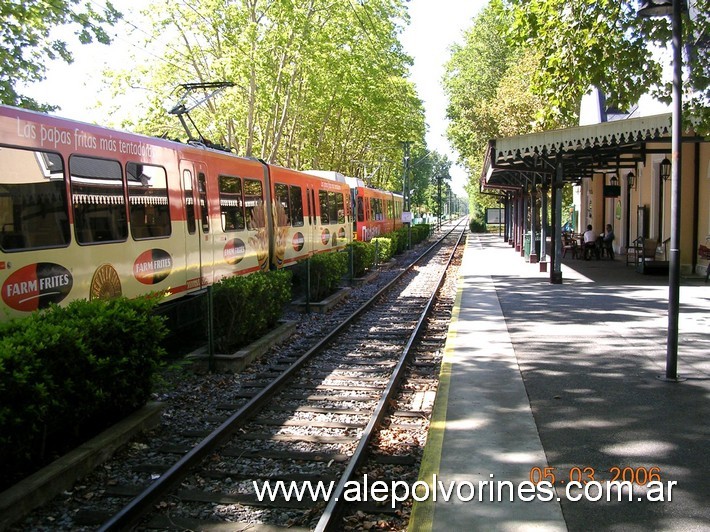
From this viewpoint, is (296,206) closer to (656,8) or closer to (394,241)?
(656,8)

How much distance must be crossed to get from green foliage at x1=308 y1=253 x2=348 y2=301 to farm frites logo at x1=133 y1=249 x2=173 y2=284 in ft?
14.1

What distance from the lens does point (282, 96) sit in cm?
2750

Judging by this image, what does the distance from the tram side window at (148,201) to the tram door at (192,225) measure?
0.71m

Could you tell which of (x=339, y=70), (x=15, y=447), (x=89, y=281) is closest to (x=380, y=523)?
(x=15, y=447)

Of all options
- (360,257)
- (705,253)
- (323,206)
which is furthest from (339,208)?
(705,253)

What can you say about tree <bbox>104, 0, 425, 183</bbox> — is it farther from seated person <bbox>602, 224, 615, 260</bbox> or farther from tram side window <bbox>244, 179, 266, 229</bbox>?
seated person <bbox>602, 224, 615, 260</bbox>

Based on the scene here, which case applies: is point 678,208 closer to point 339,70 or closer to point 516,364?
point 516,364

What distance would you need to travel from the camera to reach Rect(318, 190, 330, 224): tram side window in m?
20.7

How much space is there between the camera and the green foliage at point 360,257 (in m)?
19.7

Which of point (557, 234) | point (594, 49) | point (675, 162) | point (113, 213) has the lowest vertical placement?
point (557, 234)

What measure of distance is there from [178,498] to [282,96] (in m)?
24.4

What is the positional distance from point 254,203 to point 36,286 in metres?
7.69

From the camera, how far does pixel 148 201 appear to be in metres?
9.73

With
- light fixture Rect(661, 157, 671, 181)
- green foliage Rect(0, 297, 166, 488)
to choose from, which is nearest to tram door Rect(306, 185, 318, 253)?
light fixture Rect(661, 157, 671, 181)
